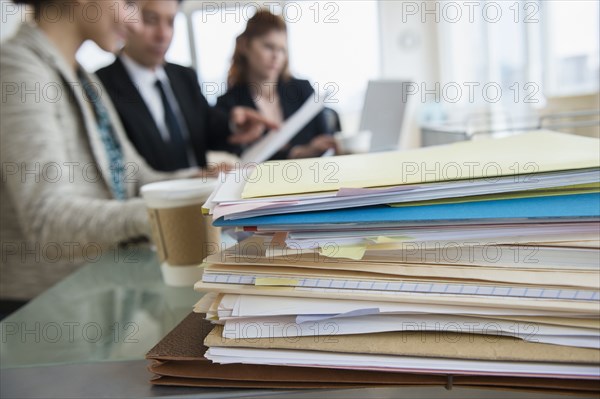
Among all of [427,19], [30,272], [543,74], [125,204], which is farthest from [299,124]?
[427,19]

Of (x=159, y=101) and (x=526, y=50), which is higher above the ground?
(x=526, y=50)

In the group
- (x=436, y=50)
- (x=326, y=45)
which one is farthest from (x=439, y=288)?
(x=436, y=50)

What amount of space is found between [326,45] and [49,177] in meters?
4.28

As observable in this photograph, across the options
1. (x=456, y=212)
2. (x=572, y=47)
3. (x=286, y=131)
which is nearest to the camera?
(x=456, y=212)

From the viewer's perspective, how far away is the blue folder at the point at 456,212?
291mm

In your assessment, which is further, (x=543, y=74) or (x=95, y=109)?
(x=543, y=74)

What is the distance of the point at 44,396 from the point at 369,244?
263 millimetres

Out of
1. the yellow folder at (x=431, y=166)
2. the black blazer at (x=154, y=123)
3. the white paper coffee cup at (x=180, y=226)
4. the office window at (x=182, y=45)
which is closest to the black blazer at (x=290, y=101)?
the black blazer at (x=154, y=123)

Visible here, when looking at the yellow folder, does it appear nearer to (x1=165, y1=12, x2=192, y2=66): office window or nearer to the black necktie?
the black necktie

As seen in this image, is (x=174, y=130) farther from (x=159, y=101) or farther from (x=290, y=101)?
(x=290, y=101)

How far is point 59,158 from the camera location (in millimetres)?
957

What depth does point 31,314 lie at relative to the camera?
52 centimetres

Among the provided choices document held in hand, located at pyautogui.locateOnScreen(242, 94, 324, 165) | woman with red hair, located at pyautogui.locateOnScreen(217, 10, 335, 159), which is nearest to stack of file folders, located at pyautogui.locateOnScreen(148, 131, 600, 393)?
document held in hand, located at pyautogui.locateOnScreen(242, 94, 324, 165)

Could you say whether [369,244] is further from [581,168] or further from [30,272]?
[30,272]
